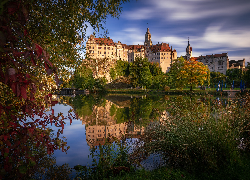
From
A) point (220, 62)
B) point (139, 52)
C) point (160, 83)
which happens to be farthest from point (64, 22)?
point (220, 62)

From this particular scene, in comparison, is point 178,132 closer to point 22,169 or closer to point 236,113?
point 236,113

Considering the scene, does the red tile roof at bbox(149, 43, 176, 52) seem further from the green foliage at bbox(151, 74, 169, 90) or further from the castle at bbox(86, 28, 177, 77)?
the green foliage at bbox(151, 74, 169, 90)

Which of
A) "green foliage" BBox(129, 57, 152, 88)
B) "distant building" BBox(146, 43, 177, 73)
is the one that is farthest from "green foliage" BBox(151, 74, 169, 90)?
"distant building" BBox(146, 43, 177, 73)

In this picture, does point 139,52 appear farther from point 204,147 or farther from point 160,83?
point 204,147

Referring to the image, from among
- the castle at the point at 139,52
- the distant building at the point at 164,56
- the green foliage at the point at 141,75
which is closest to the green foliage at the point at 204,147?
the green foliage at the point at 141,75

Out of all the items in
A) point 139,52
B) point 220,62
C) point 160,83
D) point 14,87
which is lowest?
point 160,83

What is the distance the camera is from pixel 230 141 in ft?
18.6

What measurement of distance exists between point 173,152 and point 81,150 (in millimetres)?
4408

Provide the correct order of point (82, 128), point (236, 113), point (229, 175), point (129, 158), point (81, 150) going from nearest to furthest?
point (229, 175), point (129, 158), point (236, 113), point (81, 150), point (82, 128)

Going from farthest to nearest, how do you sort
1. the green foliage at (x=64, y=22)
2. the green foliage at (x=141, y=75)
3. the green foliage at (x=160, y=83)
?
the green foliage at (x=141, y=75) → the green foliage at (x=160, y=83) → the green foliage at (x=64, y=22)

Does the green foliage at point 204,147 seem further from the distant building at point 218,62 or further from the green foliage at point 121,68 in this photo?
the distant building at point 218,62

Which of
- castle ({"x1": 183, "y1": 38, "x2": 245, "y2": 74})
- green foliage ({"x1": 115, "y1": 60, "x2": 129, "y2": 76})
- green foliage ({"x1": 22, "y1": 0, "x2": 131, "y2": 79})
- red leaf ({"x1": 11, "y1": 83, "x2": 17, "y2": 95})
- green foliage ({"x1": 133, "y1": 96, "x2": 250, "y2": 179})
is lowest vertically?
green foliage ({"x1": 133, "y1": 96, "x2": 250, "y2": 179})

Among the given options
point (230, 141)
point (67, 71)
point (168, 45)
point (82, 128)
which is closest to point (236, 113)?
point (230, 141)

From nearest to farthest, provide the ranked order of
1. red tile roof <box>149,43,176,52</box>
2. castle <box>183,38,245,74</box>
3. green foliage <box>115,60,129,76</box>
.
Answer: green foliage <box>115,60,129,76</box> → red tile roof <box>149,43,176,52</box> → castle <box>183,38,245,74</box>
